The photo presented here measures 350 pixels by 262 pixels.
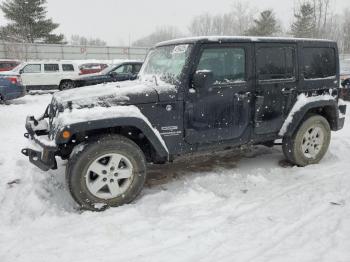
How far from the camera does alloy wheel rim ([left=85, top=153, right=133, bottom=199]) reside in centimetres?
412

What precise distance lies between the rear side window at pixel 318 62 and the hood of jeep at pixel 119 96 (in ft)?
7.51

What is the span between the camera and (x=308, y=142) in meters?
5.74

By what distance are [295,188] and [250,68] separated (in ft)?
5.53

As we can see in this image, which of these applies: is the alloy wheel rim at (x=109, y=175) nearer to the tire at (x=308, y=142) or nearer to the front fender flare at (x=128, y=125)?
the front fender flare at (x=128, y=125)

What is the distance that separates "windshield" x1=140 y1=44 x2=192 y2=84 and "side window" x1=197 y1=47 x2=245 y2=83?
249 mm

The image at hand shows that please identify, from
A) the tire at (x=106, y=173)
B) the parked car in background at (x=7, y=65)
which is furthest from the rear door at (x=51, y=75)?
the tire at (x=106, y=173)

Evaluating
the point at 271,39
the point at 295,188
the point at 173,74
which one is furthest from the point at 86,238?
the point at 271,39

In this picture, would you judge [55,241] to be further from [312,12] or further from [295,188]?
[312,12]

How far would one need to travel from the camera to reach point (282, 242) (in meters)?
3.41

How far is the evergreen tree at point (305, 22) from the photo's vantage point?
46.9 meters

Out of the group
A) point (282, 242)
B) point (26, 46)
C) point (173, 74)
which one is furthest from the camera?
point (26, 46)

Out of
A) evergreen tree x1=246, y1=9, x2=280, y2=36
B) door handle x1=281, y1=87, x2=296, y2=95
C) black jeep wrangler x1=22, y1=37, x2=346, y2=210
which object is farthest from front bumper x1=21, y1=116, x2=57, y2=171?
evergreen tree x1=246, y1=9, x2=280, y2=36

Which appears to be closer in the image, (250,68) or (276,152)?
(250,68)

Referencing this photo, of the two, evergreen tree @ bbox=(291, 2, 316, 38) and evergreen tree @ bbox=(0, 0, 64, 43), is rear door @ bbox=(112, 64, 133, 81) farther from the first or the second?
evergreen tree @ bbox=(291, 2, 316, 38)
